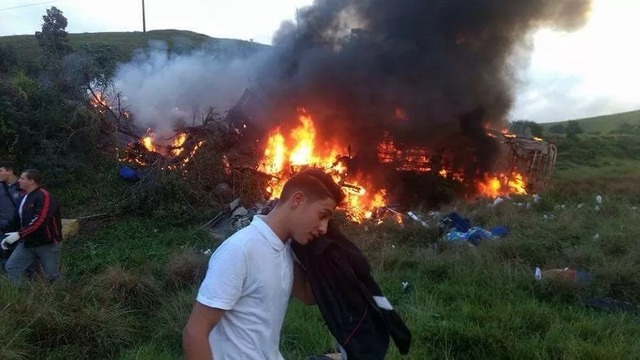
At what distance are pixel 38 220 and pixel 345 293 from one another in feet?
16.3

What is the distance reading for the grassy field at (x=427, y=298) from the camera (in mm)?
4570

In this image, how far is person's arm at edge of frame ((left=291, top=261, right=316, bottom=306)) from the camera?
7.81 ft

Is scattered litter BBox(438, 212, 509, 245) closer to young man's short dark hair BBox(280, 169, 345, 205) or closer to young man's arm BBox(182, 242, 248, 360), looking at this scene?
young man's short dark hair BBox(280, 169, 345, 205)

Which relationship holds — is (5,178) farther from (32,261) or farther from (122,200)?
(122,200)

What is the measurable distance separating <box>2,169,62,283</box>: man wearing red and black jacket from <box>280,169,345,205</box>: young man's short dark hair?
15.9 ft

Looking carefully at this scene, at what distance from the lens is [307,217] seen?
7.08 feet

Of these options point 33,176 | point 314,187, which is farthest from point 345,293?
point 33,176

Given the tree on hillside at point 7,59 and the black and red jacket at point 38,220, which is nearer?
the black and red jacket at point 38,220

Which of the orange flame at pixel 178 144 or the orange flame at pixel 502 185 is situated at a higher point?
the orange flame at pixel 178 144

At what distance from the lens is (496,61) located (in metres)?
17.2

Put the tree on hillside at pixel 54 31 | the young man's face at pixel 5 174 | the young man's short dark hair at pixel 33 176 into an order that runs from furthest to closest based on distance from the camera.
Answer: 1. the tree on hillside at pixel 54 31
2. the young man's face at pixel 5 174
3. the young man's short dark hair at pixel 33 176

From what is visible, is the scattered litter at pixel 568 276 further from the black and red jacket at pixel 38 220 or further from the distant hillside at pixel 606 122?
the distant hillside at pixel 606 122

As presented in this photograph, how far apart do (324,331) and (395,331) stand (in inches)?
105

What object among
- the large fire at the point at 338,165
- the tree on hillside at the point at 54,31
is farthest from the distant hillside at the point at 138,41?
the large fire at the point at 338,165
